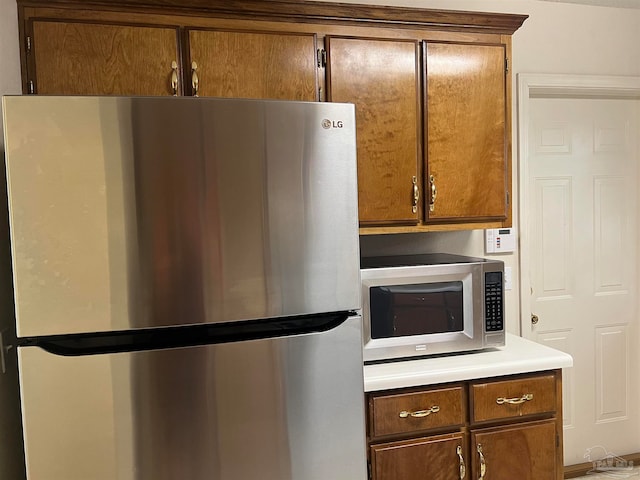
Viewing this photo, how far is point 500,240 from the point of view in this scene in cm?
266

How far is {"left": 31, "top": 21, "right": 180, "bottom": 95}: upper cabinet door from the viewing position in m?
1.77

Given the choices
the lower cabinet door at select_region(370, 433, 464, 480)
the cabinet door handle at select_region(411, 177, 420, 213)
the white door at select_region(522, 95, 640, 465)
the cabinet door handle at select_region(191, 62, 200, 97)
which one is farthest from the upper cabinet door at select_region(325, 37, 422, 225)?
the white door at select_region(522, 95, 640, 465)

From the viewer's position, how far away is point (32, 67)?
5.80ft

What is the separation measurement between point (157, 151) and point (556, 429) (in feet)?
5.41

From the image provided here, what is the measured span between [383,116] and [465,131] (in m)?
0.33

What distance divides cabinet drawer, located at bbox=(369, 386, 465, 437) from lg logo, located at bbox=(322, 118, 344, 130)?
2.93ft

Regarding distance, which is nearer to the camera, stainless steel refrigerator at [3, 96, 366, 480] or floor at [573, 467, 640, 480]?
stainless steel refrigerator at [3, 96, 366, 480]

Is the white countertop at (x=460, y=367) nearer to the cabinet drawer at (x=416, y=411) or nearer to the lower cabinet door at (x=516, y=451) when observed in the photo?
the cabinet drawer at (x=416, y=411)

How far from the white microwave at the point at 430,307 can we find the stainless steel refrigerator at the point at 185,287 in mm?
501

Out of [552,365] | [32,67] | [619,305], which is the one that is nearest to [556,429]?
[552,365]

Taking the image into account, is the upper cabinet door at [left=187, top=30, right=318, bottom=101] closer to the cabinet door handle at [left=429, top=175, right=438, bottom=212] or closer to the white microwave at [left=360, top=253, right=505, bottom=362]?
the cabinet door handle at [left=429, top=175, right=438, bottom=212]

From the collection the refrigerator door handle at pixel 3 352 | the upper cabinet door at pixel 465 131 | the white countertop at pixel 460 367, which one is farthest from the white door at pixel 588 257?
the refrigerator door handle at pixel 3 352

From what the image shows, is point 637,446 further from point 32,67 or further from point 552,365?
point 32,67

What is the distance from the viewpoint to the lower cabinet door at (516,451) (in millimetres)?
1945
